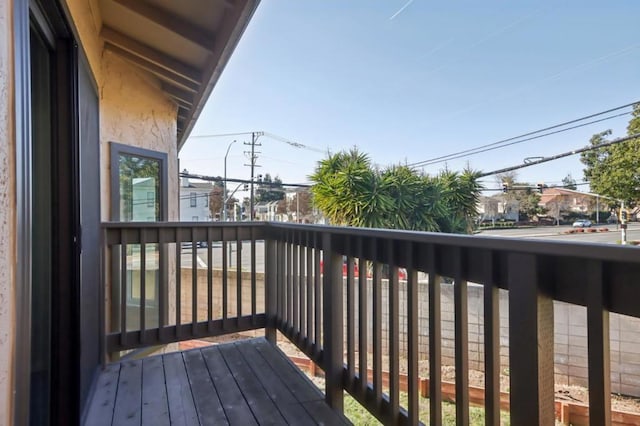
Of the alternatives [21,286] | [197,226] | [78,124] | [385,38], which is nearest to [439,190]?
[197,226]

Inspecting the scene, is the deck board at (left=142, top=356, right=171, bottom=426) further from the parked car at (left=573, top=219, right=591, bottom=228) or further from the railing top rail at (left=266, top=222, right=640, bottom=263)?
the parked car at (left=573, top=219, right=591, bottom=228)

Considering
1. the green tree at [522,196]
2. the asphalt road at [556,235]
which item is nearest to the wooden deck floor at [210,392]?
the asphalt road at [556,235]

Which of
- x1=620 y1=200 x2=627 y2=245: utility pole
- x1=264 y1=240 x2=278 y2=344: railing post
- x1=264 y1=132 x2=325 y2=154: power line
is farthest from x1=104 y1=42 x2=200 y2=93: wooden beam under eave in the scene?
x1=264 y1=132 x2=325 y2=154: power line

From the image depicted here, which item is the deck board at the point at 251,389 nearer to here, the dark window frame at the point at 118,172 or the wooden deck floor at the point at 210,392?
the wooden deck floor at the point at 210,392

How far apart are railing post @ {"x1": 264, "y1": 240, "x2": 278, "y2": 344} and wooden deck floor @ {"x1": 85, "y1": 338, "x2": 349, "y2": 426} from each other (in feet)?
0.68

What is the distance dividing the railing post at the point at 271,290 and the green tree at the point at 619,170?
391 centimetres

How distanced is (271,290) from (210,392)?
3.07ft

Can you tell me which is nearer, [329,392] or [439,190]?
[329,392]

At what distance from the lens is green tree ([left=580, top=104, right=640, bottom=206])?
4.13 m

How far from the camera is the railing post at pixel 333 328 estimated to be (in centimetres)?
195

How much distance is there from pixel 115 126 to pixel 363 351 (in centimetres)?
306

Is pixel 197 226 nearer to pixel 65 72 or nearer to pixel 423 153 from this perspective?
pixel 65 72

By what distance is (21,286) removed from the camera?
0.88 m

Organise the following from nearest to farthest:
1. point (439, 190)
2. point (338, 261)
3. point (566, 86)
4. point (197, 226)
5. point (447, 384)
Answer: point (338, 261) → point (197, 226) → point (447, 384) → point (439, 190) → point (566, 86)
